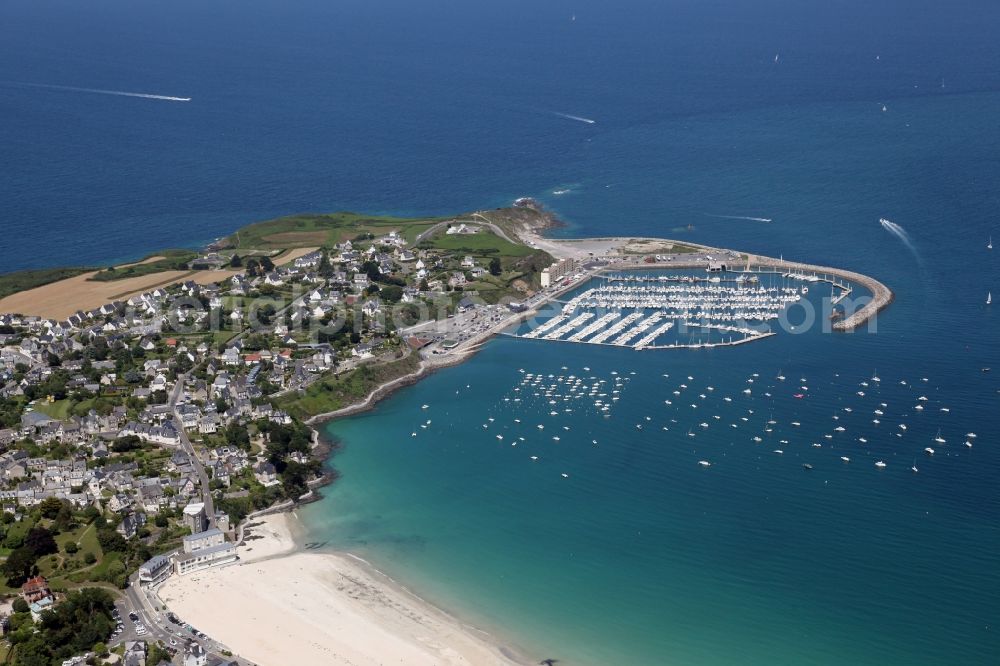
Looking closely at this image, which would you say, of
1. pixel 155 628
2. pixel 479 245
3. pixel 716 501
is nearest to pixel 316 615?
pixel 155 628

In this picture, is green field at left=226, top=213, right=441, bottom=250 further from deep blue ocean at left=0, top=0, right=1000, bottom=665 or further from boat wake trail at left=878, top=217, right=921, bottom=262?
boat wake trail at left=878, top=217, right=921, bottom=262

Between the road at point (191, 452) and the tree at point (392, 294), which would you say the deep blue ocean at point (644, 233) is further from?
the tree at point (392, 294)

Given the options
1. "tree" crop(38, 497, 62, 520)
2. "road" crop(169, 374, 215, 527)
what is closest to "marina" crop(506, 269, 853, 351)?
"road" crop(169, 374, 215, 527)

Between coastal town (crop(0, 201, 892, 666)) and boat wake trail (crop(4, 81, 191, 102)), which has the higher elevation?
boat wake trail (crop(4, 81, 191, 102))

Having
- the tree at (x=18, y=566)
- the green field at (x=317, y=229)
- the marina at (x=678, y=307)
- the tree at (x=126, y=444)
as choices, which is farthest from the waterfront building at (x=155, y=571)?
the green field at (x=317, y=229)

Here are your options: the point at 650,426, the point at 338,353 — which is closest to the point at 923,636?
the point at 650,426
